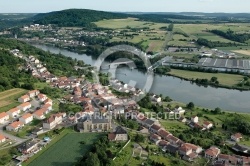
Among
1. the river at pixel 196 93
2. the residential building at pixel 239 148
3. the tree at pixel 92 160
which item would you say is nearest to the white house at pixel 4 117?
the tree at pixel 92 160

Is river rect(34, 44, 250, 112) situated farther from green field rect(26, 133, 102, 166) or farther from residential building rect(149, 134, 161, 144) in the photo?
green field rect(26, 133, 102, 166)

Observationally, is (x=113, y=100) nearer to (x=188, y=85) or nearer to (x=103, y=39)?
(x=188, y=85)

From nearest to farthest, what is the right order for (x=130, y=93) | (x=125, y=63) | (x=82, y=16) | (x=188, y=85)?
(x=130, y=93), (x=188, y=85), (x=125, y=63), (x=82, y=16)

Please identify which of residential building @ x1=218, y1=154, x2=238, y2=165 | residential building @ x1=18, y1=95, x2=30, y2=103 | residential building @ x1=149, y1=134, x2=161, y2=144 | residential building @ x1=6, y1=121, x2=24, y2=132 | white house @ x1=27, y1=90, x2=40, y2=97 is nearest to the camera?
residential building @ x1=218, y1=154, x2=238, y2=165

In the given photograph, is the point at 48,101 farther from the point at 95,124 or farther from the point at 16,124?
the point at 95,124

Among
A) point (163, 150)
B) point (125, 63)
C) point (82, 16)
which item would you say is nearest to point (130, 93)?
point (163, 150)

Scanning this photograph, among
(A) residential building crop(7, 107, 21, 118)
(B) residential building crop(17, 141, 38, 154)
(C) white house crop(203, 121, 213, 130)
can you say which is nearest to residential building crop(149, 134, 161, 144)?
(C) white house crop(203, 121, 213, 130)

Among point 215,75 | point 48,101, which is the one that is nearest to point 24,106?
point 48,101
